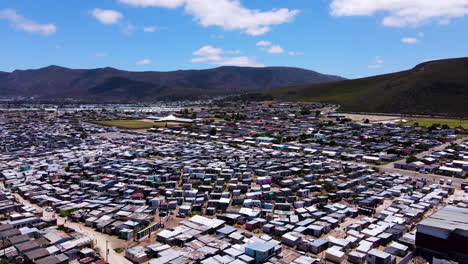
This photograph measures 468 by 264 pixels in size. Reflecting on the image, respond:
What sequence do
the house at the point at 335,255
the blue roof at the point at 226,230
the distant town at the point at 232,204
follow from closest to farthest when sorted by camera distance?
the house at the point at 335,255 < the distant town at the point at 232,204 < the blue roof at the point at 226,230

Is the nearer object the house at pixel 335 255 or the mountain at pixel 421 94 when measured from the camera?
the house at pixel 335 255

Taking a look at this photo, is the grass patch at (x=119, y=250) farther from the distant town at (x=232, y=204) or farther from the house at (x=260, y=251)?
the house at (x=260, y=251)

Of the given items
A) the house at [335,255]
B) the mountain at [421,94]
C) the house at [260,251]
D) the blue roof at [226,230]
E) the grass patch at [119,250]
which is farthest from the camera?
the mountain at [421,94]

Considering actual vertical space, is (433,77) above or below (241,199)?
above

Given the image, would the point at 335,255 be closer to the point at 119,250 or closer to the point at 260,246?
the point at 260,246

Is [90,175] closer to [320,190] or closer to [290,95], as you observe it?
[320,190]

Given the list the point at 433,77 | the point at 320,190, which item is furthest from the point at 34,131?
the point at 433,77

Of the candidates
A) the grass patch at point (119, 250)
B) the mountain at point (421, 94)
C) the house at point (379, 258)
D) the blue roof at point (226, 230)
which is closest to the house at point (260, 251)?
the blue roof at point (226, 230)
